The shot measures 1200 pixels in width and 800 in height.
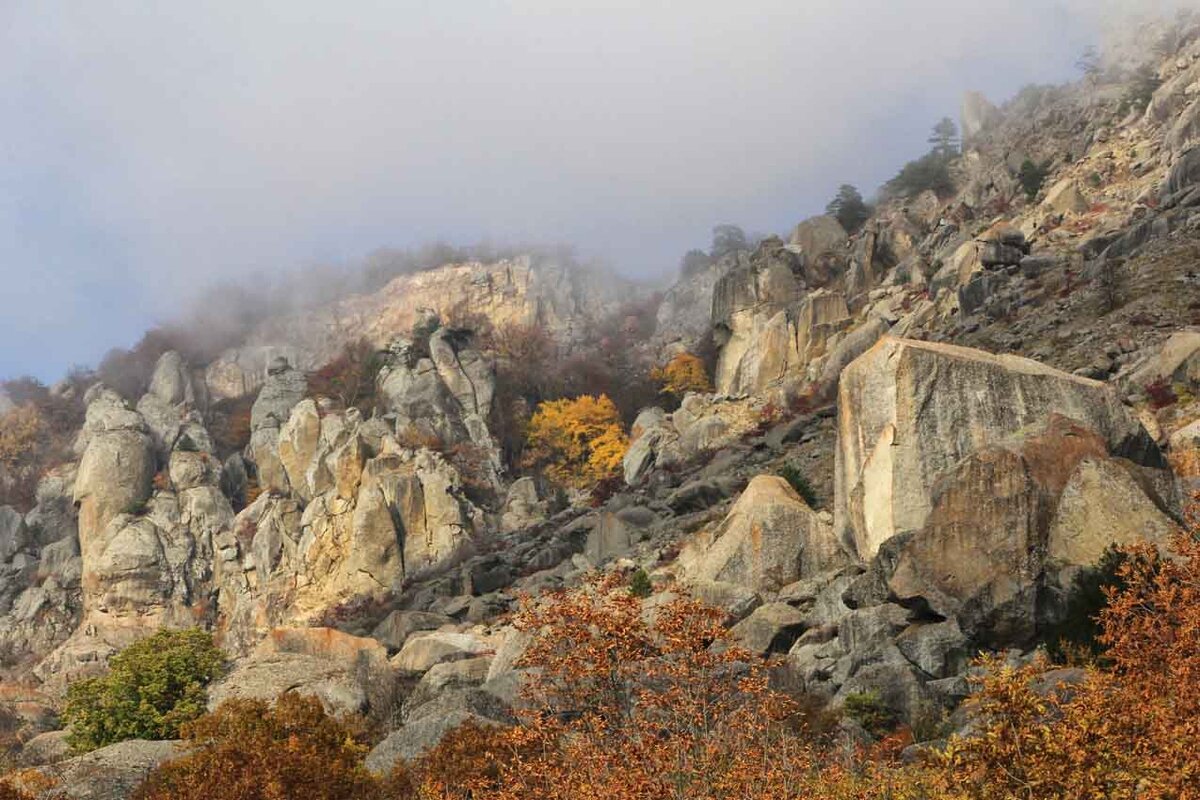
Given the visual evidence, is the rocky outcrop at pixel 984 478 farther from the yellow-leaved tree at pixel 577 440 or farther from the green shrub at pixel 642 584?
the yellow-leaved tree at pixel 577 440

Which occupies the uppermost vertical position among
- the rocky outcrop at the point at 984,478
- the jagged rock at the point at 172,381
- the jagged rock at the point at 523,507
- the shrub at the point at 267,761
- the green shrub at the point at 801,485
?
the jagged rock at the point at 172,381

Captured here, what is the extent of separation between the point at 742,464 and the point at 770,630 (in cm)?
2336

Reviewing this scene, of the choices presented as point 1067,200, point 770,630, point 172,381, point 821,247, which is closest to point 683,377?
point 821,247

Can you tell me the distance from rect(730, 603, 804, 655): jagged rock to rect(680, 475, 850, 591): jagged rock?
4445 millimetres

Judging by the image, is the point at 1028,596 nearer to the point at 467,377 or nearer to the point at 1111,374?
the point at 1111,374

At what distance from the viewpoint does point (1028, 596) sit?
56.6 ft

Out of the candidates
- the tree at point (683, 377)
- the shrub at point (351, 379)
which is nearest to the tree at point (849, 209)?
the tree at point (683, 377)

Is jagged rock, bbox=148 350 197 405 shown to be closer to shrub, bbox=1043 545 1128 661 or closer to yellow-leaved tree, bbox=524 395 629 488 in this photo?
yellow-leaved tree, bbox=524 395 629 488

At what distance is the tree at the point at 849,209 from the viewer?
263ft

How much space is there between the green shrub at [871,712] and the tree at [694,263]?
86.6m

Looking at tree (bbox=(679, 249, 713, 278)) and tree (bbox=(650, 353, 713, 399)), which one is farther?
tree (bbox=(679, 249, 713, 278))

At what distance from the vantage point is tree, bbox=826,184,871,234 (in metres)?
80.1

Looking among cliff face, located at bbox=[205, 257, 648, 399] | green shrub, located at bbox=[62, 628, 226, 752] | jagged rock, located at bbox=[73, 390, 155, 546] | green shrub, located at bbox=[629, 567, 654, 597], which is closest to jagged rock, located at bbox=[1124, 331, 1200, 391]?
green shrub, located at bbox=[629, 567, 654, 597]

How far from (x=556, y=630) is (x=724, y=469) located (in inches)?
1408
